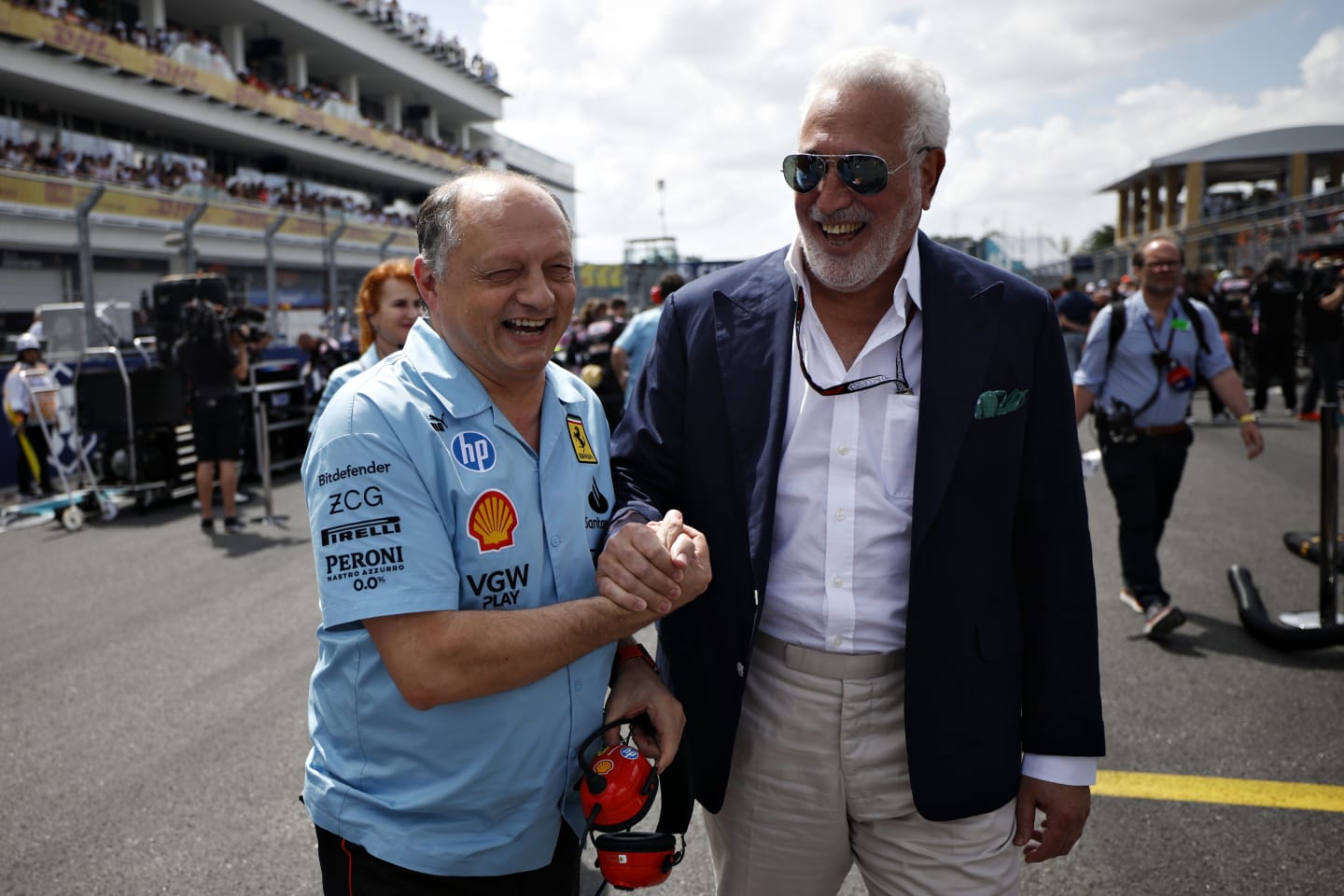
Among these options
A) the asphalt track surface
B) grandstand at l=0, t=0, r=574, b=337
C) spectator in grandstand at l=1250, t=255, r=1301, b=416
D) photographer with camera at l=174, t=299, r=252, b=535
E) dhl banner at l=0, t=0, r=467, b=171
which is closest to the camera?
the asphalt track surface

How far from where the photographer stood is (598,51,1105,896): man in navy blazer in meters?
1.75

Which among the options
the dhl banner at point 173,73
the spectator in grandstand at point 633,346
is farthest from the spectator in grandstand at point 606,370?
the dhl banner at point 173,73

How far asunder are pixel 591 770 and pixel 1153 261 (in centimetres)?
469

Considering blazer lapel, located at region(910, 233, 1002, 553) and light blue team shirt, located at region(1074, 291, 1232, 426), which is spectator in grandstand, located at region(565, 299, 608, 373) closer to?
light blue team shirt, located at region(1074, 291, 1232, 426)

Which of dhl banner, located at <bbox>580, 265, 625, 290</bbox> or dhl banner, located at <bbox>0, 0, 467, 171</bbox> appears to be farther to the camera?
dhl banner, located at <bbox>0, 0, 467, 171</bbox>

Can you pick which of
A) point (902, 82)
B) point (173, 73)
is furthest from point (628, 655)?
point (173, 73)

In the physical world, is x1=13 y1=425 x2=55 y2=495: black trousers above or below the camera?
below

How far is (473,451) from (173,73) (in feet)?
117

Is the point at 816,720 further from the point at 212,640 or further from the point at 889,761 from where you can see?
the point at 212,640

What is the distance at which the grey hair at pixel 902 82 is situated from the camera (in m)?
1.81

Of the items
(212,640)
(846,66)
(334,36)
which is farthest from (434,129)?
(846,66)

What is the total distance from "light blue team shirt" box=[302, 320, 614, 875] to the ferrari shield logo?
10 cm

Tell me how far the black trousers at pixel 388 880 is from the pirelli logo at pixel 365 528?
1.77ft

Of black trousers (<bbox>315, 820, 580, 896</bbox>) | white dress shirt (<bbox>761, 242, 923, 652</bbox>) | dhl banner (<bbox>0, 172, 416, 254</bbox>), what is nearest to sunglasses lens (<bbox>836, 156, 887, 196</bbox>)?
white dress shirt (<bbox>761, 242, 923, 652</bbox>)
